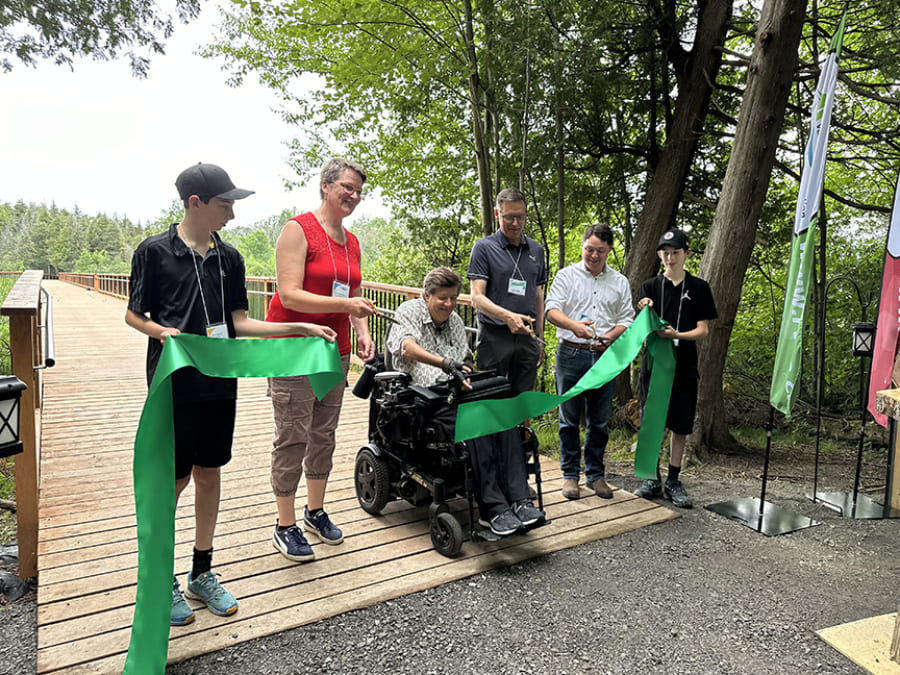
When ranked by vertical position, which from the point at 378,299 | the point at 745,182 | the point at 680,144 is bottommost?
the point at 378,299

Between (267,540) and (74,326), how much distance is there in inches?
379

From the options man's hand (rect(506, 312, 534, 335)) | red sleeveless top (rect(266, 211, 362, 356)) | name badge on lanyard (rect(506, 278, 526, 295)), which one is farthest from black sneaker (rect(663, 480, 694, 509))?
red sleeveless top (rect(266, 211, 362, 356))

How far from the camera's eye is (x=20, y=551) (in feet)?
7.59

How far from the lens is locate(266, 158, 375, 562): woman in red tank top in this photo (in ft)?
7.02

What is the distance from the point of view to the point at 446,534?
248 cm

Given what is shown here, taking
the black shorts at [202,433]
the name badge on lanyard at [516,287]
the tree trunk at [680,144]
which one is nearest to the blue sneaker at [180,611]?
the black shorts at [202,433]

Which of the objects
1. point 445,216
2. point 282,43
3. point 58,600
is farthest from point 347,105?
point 58,600

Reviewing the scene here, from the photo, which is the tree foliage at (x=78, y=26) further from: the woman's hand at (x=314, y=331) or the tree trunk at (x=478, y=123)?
the woman's hand at (x=314, y=331)

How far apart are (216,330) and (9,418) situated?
0.60 m

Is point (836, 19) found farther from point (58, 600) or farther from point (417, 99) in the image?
point (58, 600)

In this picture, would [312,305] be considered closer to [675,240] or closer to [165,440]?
[165,440]

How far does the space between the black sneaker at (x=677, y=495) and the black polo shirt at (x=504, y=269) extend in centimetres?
123

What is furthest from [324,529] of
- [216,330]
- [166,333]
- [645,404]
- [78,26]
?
[78,26]

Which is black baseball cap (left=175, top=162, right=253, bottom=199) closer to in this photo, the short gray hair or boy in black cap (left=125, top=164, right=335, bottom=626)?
boy in black cap (left=125, top=164, right=335, bottom=626)
